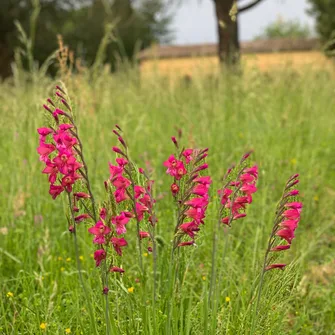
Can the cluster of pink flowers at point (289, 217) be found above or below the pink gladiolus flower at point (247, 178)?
below

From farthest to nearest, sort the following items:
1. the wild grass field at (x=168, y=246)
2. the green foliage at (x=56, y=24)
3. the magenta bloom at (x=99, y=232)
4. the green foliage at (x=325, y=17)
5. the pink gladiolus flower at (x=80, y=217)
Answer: the green foliage at (x=325, y=17), the green foliage at (x=56, y=24), the wild grass field at (x=168, y=246), the pink gladiolus flower at (x=80, y=217), the magenta bloom at (x=99, y=232)

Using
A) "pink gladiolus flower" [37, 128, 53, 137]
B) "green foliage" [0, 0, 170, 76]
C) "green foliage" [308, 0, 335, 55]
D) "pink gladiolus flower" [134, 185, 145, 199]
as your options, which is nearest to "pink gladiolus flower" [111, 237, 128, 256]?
"pink gladiolus flower" [134, 185, 145, 199]

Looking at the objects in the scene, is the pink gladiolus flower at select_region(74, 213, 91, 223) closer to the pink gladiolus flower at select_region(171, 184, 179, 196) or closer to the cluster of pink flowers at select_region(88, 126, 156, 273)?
Answer: the cluster of pink flowers at select_region(88, 126, 156, 273)

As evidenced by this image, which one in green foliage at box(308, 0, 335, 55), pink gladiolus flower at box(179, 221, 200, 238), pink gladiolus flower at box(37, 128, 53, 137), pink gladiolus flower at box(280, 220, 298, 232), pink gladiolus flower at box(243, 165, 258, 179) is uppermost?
green foliage at box(308, 0, 335, 55)

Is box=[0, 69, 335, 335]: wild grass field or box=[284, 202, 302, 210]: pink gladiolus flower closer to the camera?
box=[284, 202, 302, 210]: pink gladiolus flower

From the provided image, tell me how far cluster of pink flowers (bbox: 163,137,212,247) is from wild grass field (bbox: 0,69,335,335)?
0.24 metres

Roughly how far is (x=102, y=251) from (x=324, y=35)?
26015 millimetres

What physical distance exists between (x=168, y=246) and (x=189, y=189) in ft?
3.52

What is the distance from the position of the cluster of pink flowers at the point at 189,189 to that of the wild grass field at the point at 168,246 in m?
0.24

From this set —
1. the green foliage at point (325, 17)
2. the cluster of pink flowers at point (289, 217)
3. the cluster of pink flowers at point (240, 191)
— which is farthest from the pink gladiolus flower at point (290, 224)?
the green foliage at point (325, 17)

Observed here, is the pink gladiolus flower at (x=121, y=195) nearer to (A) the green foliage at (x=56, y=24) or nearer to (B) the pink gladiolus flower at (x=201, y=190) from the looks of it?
(B) the pink gladiolus flower at (x=201, y=190)

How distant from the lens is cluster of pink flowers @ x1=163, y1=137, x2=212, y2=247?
55.3 inches

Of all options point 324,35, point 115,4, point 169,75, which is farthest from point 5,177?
point 115,4

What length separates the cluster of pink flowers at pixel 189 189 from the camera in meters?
1.40
